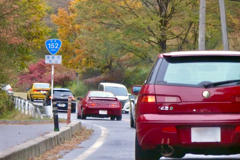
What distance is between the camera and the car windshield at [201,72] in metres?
6.81

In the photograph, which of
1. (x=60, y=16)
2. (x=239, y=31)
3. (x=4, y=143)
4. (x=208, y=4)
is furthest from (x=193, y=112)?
(x=60, y=16)

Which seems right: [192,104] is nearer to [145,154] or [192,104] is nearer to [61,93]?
[145,154]

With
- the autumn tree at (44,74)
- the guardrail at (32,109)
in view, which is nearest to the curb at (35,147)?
the guardrail at (32,109)

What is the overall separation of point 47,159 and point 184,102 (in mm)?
3246

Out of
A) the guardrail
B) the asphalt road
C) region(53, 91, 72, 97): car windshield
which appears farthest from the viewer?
region(53, 91, 72, 97): car windshield

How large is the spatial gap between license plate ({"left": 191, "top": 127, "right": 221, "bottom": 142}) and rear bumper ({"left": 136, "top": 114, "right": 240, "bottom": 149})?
0.04 meters

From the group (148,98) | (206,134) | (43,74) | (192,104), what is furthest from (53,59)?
(43,74)

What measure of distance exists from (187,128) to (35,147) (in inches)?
138

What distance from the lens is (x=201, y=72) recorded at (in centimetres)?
684

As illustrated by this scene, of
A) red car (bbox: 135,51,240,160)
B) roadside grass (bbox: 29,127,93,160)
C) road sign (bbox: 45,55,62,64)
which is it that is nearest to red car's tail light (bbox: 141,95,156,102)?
red car (bbox: 135,51,240,160)

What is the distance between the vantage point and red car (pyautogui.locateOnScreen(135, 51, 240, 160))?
666 cm

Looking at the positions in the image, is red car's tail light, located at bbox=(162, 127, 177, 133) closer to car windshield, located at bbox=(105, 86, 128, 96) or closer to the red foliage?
car windshield, located at bbox=(105, 86, 128, 96)

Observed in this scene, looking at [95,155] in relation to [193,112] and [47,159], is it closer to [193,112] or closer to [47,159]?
[47,159]

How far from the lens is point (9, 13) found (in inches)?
569
